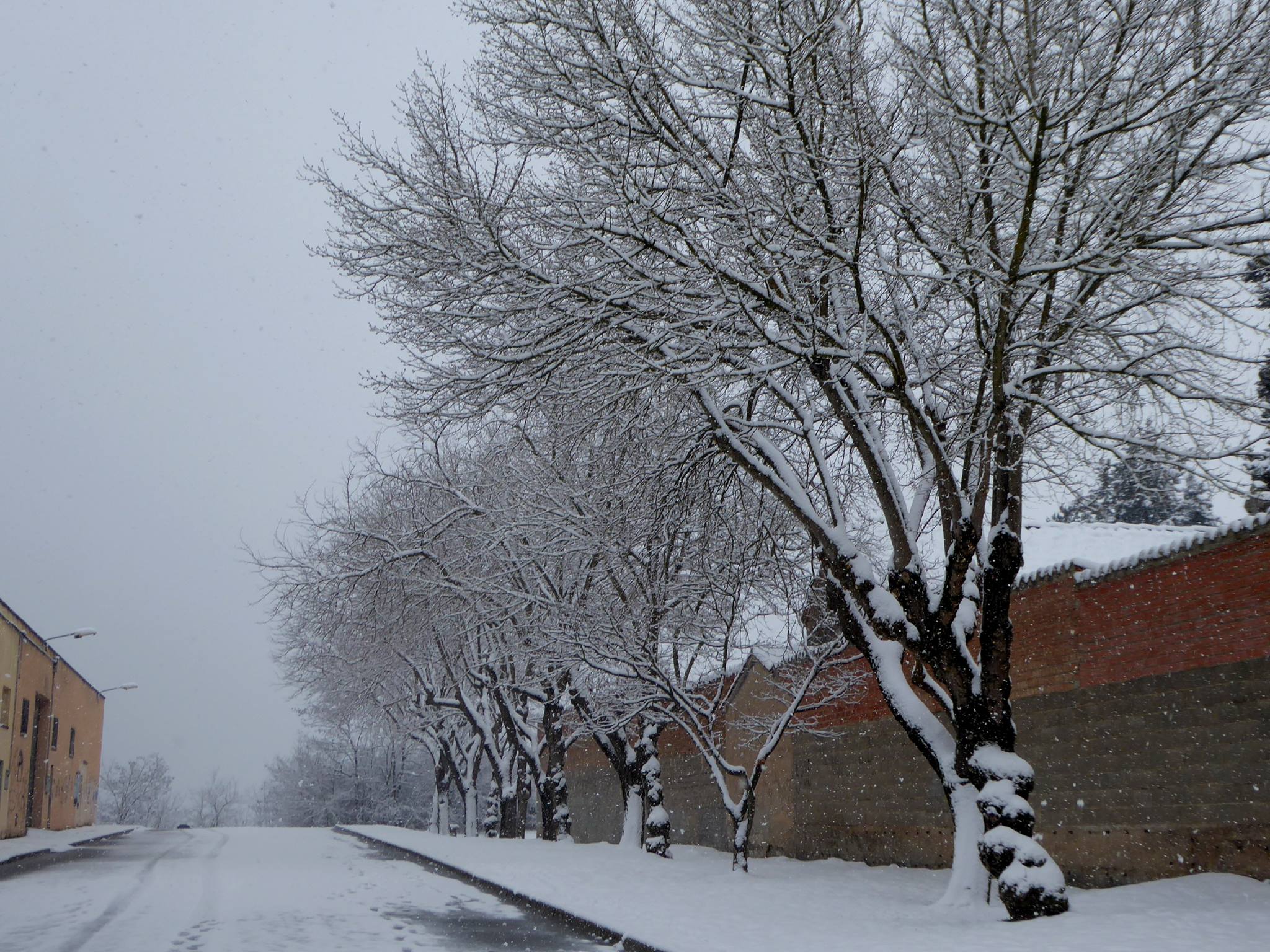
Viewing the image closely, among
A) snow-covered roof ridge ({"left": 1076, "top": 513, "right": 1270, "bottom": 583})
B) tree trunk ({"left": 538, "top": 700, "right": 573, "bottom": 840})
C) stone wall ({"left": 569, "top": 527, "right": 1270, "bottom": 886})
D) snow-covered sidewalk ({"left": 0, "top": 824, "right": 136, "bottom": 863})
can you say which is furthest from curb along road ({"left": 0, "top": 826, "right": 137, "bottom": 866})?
snow-covered roof ridge ({"left": 1076, "top": 513, "right": 1270, "bottom": 583})

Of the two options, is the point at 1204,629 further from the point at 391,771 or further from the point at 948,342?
the point at 391,771

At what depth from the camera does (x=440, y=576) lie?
2036 cm

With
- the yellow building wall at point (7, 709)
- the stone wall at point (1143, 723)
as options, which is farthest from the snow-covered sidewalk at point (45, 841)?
the stone wall at point (1143, 723)

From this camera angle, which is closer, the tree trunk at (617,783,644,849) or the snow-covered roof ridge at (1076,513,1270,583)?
the snow-covered roof ridge at (1076,513,1270,583)

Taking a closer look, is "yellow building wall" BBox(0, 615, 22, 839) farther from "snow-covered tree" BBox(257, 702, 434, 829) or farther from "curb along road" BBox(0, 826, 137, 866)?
"snow-covered tree" BBox(257, 702, 434, 829)

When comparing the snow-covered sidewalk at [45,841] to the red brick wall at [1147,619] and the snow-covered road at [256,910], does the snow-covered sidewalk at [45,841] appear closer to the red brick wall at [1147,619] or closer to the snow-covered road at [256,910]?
the snow-covered road at [256,910]

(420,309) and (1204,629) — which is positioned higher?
(420,309)

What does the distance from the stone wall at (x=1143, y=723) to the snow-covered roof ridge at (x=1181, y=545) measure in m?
0.04

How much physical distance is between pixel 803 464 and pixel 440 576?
28.7 ft

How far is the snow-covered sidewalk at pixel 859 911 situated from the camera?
7844 millimetres

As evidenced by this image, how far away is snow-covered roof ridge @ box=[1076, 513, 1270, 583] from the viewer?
966 centimetres

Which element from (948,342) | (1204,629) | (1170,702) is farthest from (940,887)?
(948,342)

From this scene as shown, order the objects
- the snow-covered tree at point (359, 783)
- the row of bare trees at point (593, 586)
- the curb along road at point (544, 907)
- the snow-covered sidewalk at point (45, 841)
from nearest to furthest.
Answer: the curb along road at point (544, 907) → the row of bare trees at point (593, 586) → the snow-covered sidewalk at point (45, 841) → the snow-covered tree at point (359, 783)

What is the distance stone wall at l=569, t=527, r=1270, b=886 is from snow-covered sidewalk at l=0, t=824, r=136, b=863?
795 inches
